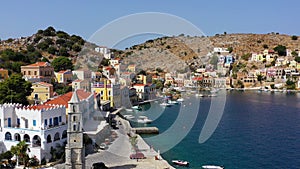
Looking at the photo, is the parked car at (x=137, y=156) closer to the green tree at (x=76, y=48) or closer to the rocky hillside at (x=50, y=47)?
the rocky hillside at (x=50, y=47)

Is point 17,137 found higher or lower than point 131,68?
lower

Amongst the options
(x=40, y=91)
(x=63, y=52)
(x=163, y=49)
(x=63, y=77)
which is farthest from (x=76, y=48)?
(x=40, y=91)

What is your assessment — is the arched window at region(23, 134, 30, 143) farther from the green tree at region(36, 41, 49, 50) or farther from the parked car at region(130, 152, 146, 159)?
the green tree at region(36, 41, 49, 50)

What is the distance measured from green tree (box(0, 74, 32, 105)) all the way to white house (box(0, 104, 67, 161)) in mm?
5313

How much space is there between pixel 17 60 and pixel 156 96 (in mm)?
15974

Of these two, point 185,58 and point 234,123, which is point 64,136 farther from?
point 185,58

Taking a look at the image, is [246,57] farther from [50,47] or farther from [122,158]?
[122,158]

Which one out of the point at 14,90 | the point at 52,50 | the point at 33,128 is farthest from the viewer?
the point at 52,50

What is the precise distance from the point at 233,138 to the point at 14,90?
44.0ft

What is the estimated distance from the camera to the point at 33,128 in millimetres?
14141

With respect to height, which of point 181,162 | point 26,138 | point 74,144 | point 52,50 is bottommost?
point 181,162

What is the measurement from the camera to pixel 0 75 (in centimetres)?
2881

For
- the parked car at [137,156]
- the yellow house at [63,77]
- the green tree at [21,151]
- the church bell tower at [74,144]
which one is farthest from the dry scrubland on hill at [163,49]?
the church bell tower at [74,144]

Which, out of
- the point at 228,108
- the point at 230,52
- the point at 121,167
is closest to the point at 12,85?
the point at 121,167
